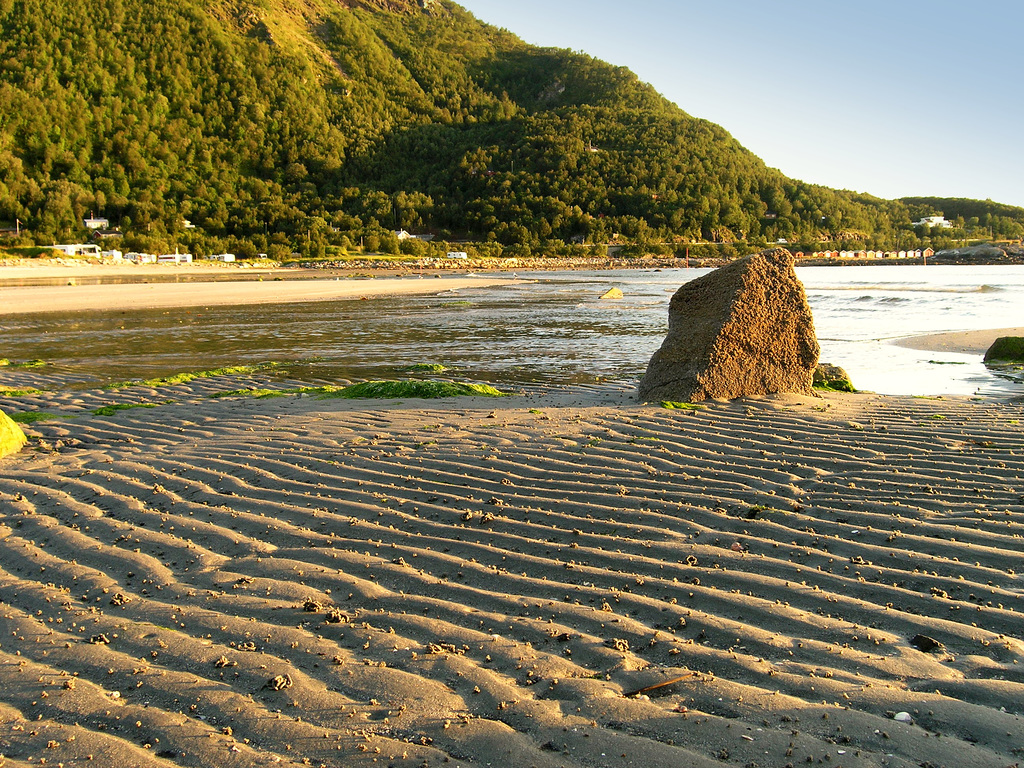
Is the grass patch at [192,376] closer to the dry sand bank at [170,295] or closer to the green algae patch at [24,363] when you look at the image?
the green algae patch at [24,363]

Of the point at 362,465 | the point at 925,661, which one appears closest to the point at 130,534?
the point at 362,465

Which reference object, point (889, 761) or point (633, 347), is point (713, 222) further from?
point (889, 761)

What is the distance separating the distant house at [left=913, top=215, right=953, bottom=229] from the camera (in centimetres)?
17625

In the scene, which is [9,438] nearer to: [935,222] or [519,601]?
[519,601]

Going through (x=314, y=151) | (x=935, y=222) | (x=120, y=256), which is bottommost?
(x=120, y=256)

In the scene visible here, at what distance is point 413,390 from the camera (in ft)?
30.6

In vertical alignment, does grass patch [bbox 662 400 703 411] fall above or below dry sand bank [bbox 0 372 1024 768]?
above

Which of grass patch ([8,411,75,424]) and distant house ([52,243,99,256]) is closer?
grass patch ([8,411,75,424])

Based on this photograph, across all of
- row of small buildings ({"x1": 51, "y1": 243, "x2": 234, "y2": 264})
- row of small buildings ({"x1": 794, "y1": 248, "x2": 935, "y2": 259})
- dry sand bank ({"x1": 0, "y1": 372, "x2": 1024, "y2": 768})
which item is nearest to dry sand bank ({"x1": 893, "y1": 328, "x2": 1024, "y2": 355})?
dry sand bank ({"x1": 0, "y1": 372, "x2": 1024, "y2": 768})

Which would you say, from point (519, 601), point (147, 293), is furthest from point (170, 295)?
point (519, 601)

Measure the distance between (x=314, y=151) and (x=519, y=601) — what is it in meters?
155

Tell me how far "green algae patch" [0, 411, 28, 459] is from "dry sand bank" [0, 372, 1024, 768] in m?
0.48

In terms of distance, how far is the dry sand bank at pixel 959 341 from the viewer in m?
14.8

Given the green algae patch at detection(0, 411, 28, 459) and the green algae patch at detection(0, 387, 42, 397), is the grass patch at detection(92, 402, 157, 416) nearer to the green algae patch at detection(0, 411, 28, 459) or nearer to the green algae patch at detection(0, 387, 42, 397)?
the green algae patch at detection(0, 411, 28, 459)
